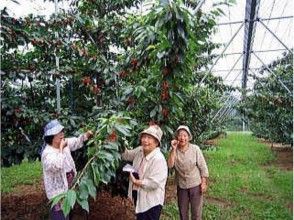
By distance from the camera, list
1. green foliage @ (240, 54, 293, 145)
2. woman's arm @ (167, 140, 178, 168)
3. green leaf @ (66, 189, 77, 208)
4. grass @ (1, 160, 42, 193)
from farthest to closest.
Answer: green foliage @ (240, 54, 293, 145)
grass @ (1, 160, 42, 193)
woman's arm @ (167, 140, 178, 168)
green leaf @ (66, 189, 77, 208)

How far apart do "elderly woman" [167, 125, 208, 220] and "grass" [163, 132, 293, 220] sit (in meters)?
1.39

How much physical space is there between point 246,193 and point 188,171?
367 cm

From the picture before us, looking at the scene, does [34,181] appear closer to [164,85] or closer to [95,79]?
[95,79]

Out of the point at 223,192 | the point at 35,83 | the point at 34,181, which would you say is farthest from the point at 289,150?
the point at 35,83

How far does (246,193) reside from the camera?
25.2 ft

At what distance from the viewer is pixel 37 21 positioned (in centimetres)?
448

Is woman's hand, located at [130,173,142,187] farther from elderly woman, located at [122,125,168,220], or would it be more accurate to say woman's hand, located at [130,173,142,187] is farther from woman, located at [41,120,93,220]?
woman, located at [41,120,93,220]

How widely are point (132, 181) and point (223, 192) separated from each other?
444cm

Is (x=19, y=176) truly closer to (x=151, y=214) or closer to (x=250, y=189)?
(x=250, y=189)

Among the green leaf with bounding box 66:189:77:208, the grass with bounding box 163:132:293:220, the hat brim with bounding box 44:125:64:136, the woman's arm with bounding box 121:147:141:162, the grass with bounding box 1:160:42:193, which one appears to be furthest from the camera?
the grass with bounding box 1:160:42:193

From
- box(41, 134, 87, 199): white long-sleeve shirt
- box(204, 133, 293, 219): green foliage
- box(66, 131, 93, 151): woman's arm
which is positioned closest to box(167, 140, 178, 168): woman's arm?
box(66, 131, 93, 151): woman's arm

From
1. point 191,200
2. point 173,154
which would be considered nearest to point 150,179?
point 173,154

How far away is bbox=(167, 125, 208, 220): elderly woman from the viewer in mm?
4309

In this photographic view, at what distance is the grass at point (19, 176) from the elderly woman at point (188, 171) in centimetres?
423
